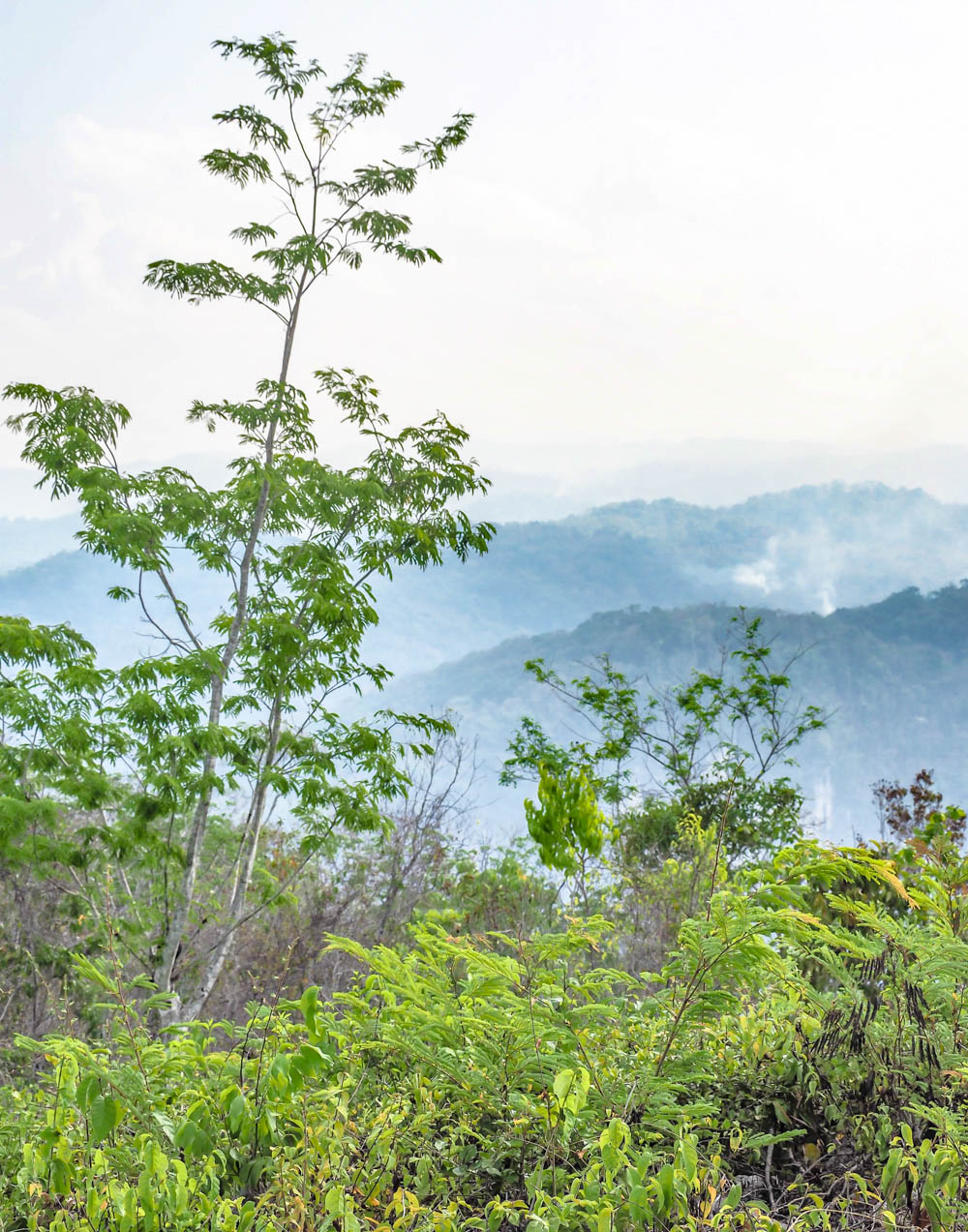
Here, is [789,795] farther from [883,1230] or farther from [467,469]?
[883,1230]

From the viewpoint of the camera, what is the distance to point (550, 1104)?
75.4 inches

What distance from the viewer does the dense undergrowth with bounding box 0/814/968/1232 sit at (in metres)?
1.67

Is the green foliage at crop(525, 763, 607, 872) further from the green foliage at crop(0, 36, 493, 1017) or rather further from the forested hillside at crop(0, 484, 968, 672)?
the forested hillside at crop(0, 484, 968, 672)

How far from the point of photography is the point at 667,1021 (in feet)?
7.72

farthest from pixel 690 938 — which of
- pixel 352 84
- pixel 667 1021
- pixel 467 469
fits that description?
pixel 352 84

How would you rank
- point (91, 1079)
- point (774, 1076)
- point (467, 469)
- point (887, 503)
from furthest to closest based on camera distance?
point (887, 503) < point (467, 469) < point (774, 1076) < point (91, 1079)

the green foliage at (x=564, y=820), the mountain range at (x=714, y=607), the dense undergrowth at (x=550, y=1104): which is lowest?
the dense undergrowth at (x=550, y=1104)

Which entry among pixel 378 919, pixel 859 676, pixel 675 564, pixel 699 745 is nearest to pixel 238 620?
pixel 378 919

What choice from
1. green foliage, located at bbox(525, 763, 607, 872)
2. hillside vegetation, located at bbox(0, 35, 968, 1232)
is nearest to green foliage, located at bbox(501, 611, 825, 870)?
hillside vegetation, located at bbox(0, 35, 968, 1232)

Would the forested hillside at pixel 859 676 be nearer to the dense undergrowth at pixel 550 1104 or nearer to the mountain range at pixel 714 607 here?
the mountain range at pixel 714 607

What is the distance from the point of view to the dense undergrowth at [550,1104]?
5.49 ft

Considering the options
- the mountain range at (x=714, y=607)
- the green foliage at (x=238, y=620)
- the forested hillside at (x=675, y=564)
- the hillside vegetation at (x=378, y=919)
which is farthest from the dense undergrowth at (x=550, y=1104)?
the forested hillside at (x=675, y=564)

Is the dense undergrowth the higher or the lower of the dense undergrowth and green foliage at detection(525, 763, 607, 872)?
the lower

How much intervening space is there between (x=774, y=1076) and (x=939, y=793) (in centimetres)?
1031
